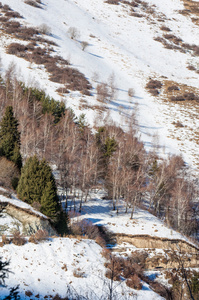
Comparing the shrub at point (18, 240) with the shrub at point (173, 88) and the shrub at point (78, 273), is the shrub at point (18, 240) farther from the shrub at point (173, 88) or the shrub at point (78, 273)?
the shrub at point (173, 88)

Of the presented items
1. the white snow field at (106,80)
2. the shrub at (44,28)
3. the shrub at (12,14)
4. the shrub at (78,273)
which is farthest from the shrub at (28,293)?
the shrub at (12,14)

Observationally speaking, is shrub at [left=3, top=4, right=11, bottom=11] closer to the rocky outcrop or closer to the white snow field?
the white snow field

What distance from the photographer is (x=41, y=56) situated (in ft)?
230

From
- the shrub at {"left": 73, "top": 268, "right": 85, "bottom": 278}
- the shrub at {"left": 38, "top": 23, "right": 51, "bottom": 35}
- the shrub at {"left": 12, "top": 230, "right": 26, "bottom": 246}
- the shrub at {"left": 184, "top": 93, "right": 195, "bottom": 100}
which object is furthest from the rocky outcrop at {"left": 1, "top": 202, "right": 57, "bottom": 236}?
the shrub at {"left": 38, "top": 23, "right": 51, "bottom": 35}

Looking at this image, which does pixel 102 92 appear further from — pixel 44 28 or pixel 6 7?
pixel 6 7

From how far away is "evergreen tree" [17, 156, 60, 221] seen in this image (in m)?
20.0

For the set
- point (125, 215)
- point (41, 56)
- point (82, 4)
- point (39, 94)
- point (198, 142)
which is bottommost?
point (125, 215)

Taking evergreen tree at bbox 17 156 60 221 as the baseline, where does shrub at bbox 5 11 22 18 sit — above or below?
above

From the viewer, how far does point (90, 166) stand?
32.1 m

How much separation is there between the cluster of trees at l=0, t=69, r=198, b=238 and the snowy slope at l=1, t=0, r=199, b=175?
1111 cm

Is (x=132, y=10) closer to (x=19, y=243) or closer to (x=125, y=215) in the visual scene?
(x=125, y=215)

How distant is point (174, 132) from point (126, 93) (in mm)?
21188

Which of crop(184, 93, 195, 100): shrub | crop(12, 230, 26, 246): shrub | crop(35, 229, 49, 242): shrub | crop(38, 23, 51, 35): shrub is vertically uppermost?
crop(38, 23, 51, 35): shrub

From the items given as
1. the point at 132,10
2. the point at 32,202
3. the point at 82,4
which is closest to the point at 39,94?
the point at 32,202
